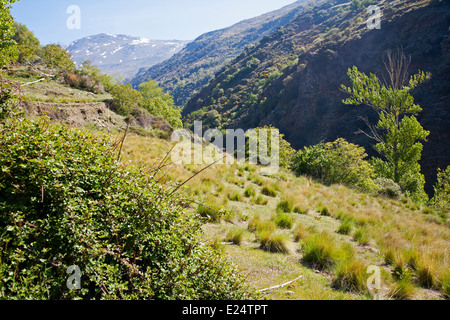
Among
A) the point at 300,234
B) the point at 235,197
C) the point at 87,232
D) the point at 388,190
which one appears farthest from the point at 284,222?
the point at 388,190

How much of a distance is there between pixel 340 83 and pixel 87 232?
77814 millimetres

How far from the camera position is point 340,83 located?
67.6 metres

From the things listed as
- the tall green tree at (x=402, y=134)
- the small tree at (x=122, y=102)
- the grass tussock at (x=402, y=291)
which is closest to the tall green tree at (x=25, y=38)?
the small tree at (x=122, y=102)

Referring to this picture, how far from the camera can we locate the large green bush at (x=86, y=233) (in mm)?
2135

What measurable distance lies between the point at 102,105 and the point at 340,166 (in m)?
21.0

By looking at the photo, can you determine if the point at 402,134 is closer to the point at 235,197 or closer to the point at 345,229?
the point at 345,229

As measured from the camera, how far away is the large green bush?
7.00 ft

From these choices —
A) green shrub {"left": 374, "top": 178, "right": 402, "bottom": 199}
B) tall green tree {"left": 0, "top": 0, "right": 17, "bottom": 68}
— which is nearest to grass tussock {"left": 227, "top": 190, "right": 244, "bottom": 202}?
tall green tree {"left": 0, "top": 0, "right": 17, "bottom": 68}

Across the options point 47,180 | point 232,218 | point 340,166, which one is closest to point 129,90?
point 340,166

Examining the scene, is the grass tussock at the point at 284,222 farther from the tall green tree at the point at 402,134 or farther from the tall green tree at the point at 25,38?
the tall green tree at the point at 25,38

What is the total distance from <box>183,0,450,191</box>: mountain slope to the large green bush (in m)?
52.3

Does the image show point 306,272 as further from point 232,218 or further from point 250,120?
point 250,120

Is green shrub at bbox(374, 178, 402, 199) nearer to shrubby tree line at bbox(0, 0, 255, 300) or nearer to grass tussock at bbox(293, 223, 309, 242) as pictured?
grass tussock at bbox(293, 223, 309, 242)

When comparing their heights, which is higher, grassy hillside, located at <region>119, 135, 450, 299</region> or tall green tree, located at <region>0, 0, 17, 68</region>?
tall green tree, located at <region>0, 0, 17, 68</region>
